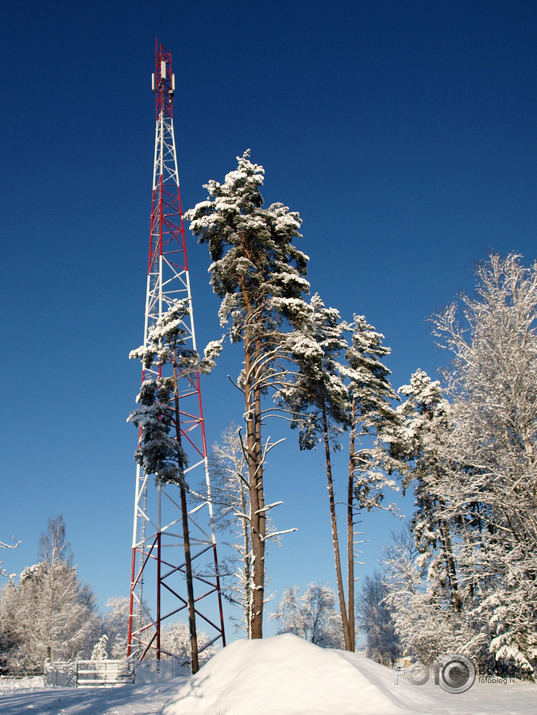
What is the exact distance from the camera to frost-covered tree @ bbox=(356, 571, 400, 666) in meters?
48.5

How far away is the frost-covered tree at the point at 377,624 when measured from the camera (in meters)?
48.5

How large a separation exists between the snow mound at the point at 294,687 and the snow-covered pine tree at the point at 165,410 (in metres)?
9.36

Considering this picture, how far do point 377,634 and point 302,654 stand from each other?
4677cm

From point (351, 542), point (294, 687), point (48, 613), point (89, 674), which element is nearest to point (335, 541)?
point (351, 542)

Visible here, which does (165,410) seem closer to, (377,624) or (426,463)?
(426,463)

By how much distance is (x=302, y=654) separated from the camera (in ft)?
25.6

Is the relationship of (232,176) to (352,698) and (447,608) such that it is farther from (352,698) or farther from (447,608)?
(447,608)

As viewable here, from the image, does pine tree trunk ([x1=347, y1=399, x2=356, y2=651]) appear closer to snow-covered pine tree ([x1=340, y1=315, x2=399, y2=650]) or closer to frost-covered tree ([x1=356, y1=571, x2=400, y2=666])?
snow-covered pine tree ([x1=340, y1=315, x2=399, y2=650])

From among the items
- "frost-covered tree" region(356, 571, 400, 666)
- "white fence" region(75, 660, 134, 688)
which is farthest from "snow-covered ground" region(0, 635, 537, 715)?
"frost-covered tree" region(356, 571, 400, 666)

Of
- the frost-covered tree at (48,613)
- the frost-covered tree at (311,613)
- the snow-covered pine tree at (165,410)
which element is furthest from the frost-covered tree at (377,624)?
the snow-covered pine tree at (165,410)

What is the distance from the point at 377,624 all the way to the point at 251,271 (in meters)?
44.2

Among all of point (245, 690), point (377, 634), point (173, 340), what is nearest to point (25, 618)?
point (377, 634)

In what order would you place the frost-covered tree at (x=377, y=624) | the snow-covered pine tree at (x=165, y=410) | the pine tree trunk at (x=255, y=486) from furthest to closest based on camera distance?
1. the frost-covered tree at (x=377, y=624)
2. the snow-covered pine tree at (x=165, y=410)
3. the pine tree trunk at (x=255, y=486)

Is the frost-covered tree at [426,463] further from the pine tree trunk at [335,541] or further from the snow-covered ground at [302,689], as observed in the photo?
the snow-covered ground at [302,689]
